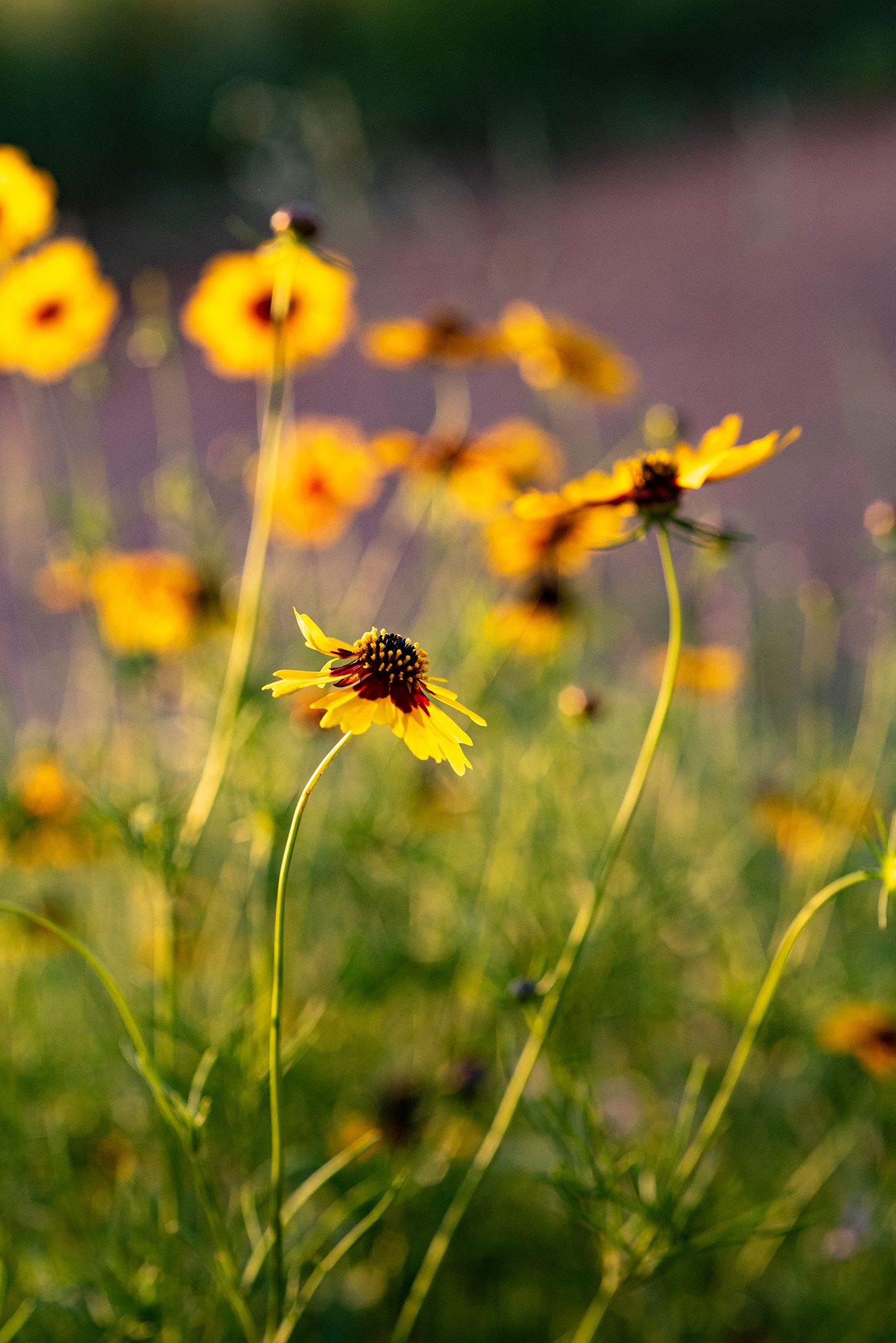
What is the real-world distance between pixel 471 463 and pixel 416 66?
319 inches

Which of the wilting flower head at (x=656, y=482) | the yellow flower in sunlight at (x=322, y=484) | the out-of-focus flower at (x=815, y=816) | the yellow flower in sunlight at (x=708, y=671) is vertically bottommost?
the out-of-focus flower at (x=815, y=816)

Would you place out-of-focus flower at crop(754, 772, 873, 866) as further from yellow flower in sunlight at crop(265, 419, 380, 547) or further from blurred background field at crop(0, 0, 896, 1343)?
yellow flower in sunlight at crop(265, 419, 380, 547)

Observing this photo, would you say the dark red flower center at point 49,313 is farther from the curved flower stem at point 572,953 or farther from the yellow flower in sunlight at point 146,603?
the curved flower stem at point 572,953

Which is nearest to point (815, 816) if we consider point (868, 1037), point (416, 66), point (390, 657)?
point (868, 1037)

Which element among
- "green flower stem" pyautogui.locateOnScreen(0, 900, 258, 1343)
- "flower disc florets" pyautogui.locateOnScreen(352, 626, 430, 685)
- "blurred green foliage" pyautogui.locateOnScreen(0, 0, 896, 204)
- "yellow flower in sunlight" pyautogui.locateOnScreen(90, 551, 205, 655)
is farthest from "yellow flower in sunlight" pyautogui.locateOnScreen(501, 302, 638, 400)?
"blurred green foliage" pyautogui.locateOnScreen(0, 0, 896, 204)

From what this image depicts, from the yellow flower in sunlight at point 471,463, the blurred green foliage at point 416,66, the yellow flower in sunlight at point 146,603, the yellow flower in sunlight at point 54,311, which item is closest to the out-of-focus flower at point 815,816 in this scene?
the yellow flower in sunlight at point 471,463

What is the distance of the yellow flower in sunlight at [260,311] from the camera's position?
105 cm

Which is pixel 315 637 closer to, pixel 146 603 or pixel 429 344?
pixel 146 603

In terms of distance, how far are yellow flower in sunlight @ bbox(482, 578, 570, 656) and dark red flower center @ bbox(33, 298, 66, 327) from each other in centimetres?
51

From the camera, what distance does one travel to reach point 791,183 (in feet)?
21.2

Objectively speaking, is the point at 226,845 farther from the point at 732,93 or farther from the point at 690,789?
the point at 732,93

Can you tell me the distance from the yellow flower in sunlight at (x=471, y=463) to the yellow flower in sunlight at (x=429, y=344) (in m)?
0.08

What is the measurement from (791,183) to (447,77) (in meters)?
2.93

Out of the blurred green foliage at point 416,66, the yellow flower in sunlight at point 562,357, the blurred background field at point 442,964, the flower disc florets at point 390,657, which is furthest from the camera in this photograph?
the blurred green foliage at point 416,66
